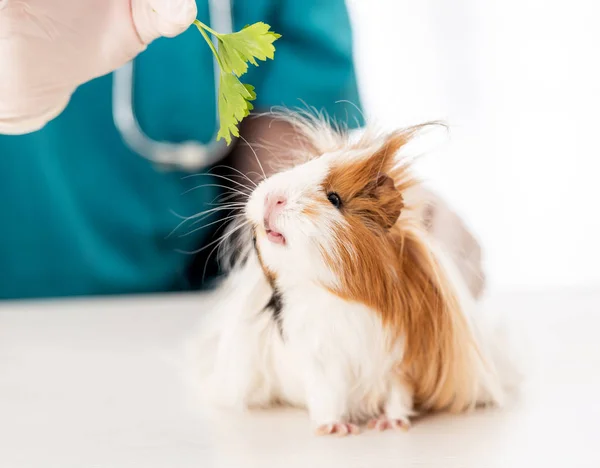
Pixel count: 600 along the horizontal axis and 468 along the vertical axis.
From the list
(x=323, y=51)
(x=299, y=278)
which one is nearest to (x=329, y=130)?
(x=299, y=278)

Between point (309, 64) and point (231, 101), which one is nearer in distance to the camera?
point (231, 101)

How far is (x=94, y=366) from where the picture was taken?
0.88 m

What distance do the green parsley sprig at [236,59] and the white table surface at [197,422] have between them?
273mm

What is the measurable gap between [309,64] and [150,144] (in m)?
0.27

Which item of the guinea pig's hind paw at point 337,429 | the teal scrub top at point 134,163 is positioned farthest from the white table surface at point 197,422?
the teal scrub top at point 134,163

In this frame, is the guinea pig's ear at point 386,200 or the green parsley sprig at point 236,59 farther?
the guinea pig's ear at point 386,200

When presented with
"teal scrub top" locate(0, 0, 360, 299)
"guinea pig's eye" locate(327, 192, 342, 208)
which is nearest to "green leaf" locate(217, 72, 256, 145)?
"guinea pig's eye" locate(327, 192, 342, 208)

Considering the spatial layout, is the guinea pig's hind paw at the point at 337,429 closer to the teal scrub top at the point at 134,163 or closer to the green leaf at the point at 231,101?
the green leaf at the point at 231,101

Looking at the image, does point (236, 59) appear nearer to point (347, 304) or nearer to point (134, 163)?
point (347, 304)

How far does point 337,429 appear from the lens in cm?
67

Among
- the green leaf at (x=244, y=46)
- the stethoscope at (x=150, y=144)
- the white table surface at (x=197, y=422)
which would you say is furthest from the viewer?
the stethoscope at (x=150, y=144)

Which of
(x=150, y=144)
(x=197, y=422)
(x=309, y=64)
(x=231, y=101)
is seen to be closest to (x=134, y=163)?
(x=150, y=144)

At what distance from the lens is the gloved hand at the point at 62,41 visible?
59 centimetres

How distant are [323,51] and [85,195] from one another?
0.44m
